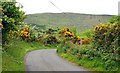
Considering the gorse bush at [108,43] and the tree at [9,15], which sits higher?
the tree at [9,15]

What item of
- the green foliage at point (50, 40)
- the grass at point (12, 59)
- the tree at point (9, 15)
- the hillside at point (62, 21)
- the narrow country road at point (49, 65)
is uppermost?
the tree at point (9, 15)

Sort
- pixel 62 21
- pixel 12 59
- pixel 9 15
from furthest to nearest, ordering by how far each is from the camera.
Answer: pixel 62 21 → pixel 9 15 → pixel 12 59

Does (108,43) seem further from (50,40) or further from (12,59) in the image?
(50,40)

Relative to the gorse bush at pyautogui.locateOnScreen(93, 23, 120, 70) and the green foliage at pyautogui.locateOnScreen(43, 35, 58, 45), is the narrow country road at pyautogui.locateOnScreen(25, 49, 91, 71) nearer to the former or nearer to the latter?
the gorse bush at pyautogui.locateOnScreen(93, 23, 120, 70)

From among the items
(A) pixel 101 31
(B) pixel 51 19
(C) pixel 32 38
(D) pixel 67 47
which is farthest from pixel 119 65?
(B) pixel 51 19

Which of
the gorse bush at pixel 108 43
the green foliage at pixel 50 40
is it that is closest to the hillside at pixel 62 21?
the green foliage at pixel 50 40

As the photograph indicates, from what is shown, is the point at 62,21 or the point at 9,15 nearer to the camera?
the point at 9,15

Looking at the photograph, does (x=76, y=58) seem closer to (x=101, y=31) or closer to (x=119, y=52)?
(x=101, y=31)

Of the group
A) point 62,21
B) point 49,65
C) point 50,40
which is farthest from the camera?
point 62,21

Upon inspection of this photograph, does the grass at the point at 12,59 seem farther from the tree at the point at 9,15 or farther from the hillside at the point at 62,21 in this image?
the hillside at the point at 62,21

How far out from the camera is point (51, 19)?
279 feet

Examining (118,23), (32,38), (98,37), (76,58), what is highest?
(118,23)

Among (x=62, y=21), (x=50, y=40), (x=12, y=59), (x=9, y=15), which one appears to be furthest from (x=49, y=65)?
(x=62, y=21)

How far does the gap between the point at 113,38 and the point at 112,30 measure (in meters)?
0.63
